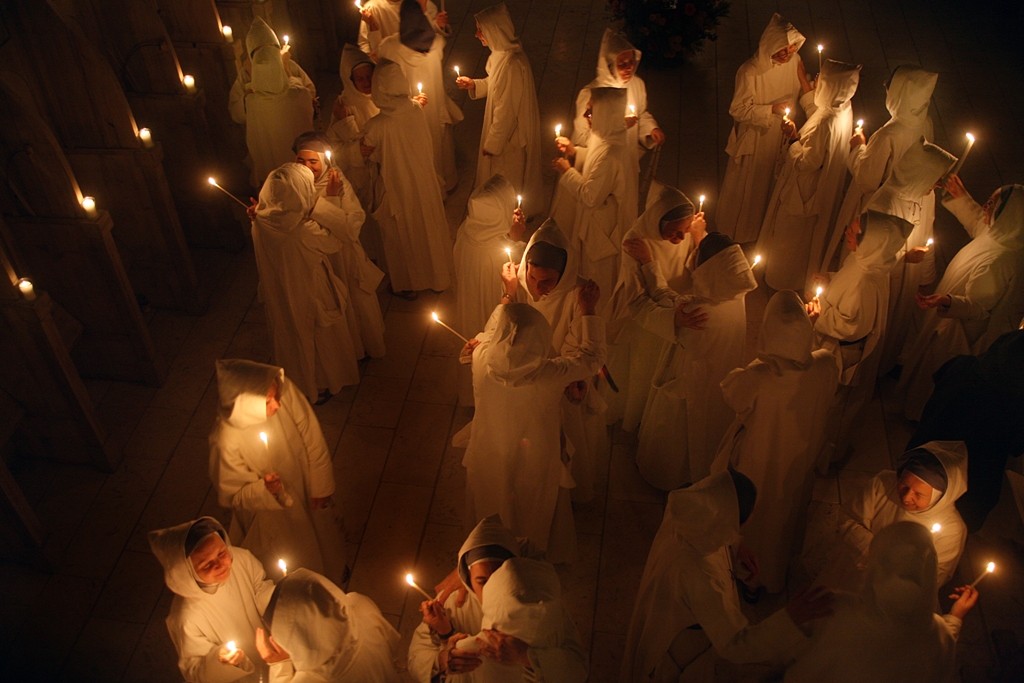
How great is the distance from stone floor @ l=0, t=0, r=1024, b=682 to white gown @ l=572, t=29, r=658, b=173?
1657mm

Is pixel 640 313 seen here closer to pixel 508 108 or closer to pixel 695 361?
pixel 695 361

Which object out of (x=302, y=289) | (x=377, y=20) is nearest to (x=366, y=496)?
(x=302, y=289)

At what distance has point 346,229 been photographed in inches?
236

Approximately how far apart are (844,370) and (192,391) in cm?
502

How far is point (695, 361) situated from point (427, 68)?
13.2 feet

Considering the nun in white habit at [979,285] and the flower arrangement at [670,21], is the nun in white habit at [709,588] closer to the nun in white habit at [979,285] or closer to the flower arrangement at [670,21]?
the nun in white habit at [979,285]

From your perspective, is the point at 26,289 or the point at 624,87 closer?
the point at 26,289

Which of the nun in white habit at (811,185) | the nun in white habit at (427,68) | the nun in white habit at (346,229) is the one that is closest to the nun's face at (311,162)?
the nun in white habit at (346,229)

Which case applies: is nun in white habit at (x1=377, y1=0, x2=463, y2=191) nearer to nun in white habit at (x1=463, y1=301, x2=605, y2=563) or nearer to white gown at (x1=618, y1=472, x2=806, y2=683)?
nun in white habit at (x1=463, y1=301, x2=605, y2=563)

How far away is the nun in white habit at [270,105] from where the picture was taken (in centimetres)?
690

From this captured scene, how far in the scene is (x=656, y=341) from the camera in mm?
5637

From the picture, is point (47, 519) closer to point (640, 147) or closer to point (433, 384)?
point (433, 384)

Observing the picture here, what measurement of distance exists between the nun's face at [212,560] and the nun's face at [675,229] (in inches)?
124

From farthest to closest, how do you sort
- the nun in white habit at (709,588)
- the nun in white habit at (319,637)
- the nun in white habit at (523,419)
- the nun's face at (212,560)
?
1. the nun in white habit at (523,419)
2. the nun's face at (212,560)
3. the nun in white habit at (709,588)
4. the nun in white habit at (319,637)
